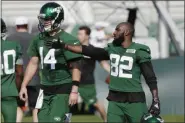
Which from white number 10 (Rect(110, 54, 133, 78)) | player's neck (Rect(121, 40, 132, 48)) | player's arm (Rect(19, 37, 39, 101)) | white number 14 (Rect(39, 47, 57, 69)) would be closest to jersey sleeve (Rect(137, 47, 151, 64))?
white number 10 (Rect(110, 54, 133, 78))

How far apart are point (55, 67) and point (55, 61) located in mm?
72

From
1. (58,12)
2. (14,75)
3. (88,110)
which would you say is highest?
(58,12)

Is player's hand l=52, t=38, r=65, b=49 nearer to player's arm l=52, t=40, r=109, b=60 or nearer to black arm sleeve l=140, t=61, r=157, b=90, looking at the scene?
player's arm l=52, t=40, r=109, b=60

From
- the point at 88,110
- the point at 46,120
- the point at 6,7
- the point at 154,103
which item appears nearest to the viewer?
the point at 154,103

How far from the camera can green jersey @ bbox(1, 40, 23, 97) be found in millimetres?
11516

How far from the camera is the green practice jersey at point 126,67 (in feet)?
32.2

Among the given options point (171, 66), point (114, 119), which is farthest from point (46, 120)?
point (171, 66)

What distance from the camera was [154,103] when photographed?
9375 millimetres

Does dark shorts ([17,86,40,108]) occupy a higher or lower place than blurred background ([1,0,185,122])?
lower

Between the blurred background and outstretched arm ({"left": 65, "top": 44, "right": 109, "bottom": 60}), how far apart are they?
20.2 feet

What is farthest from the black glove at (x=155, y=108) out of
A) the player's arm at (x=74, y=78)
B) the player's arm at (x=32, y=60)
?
the player's arm at (x=32, y=60)

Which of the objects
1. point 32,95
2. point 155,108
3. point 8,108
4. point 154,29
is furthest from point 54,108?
point 154,29

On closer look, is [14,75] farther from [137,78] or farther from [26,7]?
[26,7]

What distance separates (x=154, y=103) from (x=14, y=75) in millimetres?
2911
